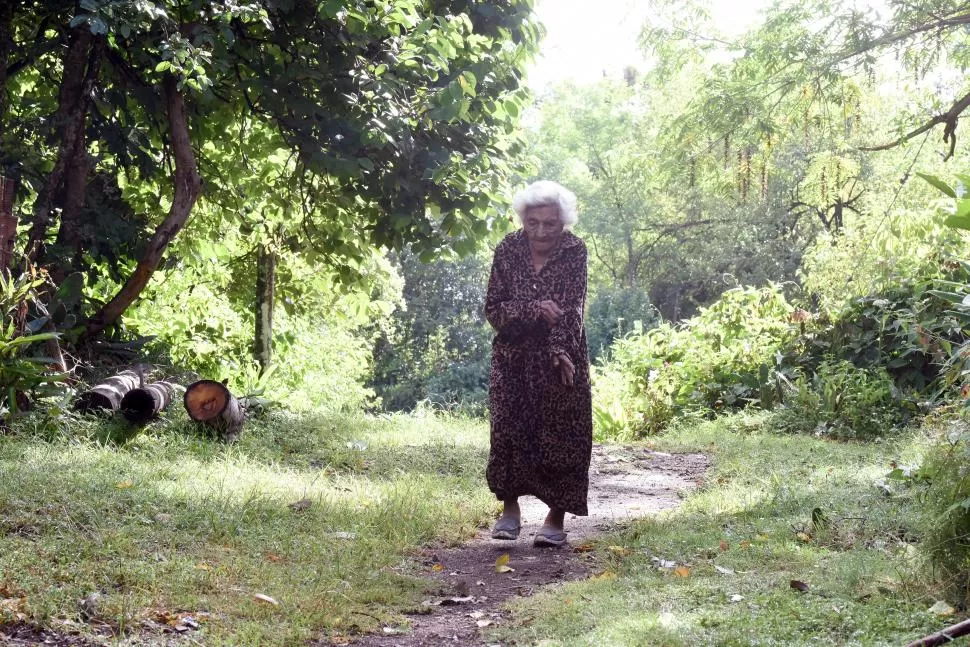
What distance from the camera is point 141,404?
7.83 meters

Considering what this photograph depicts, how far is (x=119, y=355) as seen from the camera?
31.6 feet

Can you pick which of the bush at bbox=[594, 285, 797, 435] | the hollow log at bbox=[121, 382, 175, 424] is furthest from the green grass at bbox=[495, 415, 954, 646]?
the bush at bbox=[594, 285, 797, 435]

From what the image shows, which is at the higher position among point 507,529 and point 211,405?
point 211,405

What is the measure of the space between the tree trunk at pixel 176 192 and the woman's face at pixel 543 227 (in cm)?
431

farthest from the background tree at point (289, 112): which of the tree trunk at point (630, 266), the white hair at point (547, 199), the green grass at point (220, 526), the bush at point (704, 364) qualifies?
the tree trunk at point (630, 266)

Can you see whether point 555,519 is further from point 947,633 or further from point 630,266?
point 630,266

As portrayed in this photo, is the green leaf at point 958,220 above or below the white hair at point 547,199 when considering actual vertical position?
below

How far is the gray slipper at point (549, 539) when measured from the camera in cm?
573

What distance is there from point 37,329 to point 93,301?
217cm

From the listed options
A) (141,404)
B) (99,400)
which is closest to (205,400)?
(141,404)

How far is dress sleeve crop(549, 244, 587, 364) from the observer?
5672 mm

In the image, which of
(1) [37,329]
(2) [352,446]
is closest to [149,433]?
(1) [37,329]

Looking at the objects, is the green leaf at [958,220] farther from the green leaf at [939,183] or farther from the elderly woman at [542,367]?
the elderly woman at [542,367]

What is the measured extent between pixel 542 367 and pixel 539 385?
105mm
